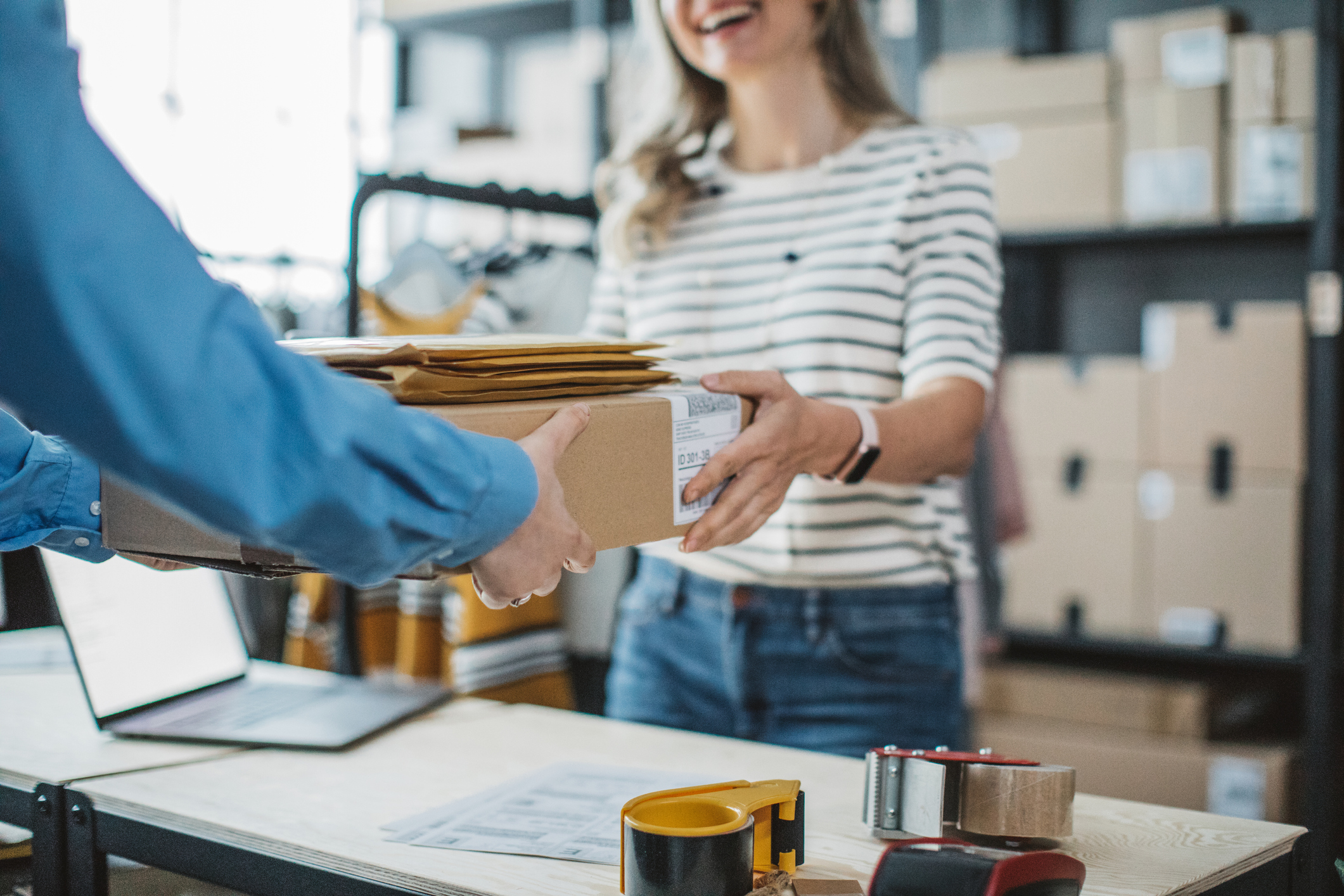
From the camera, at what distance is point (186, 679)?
1.26m

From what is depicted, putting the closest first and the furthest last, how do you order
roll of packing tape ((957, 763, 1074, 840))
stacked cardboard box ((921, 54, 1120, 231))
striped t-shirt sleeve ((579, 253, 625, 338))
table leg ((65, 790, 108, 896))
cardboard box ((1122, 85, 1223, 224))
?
roll of packing tape ((957, 763, 1074, 840)) < table leg ((65, 790, 108, 896)) < striped t-shirt sleeve ((579, 253, 625, 338)) < cardboard box ((1122, 85, 1223, 224)) < stacked cardboard box ((921, 54, 1120, 231))

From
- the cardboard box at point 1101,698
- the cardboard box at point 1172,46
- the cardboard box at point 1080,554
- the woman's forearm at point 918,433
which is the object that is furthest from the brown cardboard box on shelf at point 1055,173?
the woman's forearm at point 918,433

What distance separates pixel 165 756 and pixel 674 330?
2.12ft

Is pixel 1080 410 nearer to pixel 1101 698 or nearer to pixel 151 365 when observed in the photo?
pixel 1101 698

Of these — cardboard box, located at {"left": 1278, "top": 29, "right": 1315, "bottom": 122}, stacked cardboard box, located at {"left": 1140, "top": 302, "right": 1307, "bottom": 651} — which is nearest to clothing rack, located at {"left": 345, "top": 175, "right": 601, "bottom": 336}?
stacked cardboard box, located at {"left": 1140, "top": 302, "right": 1307, "bottom": 651}

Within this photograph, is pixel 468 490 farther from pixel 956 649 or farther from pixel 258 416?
pixel 956 649

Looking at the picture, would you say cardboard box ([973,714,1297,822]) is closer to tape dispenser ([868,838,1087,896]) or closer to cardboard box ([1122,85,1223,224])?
cardboard box ([1122,85,1223,224])

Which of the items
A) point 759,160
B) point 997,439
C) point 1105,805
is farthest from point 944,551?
point 997,439

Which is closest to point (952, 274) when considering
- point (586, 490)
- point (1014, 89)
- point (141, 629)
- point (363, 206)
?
point (586, 490)

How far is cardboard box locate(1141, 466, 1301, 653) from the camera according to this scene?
2.14m

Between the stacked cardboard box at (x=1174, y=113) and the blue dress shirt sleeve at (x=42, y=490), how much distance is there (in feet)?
6.67

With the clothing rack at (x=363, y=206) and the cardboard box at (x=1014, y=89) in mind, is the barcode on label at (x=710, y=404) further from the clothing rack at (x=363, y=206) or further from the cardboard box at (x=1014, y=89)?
the cardboard box at (x=1014, y=89)

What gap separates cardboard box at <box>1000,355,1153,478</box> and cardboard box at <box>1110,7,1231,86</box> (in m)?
0.56

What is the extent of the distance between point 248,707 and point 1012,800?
808 mm
